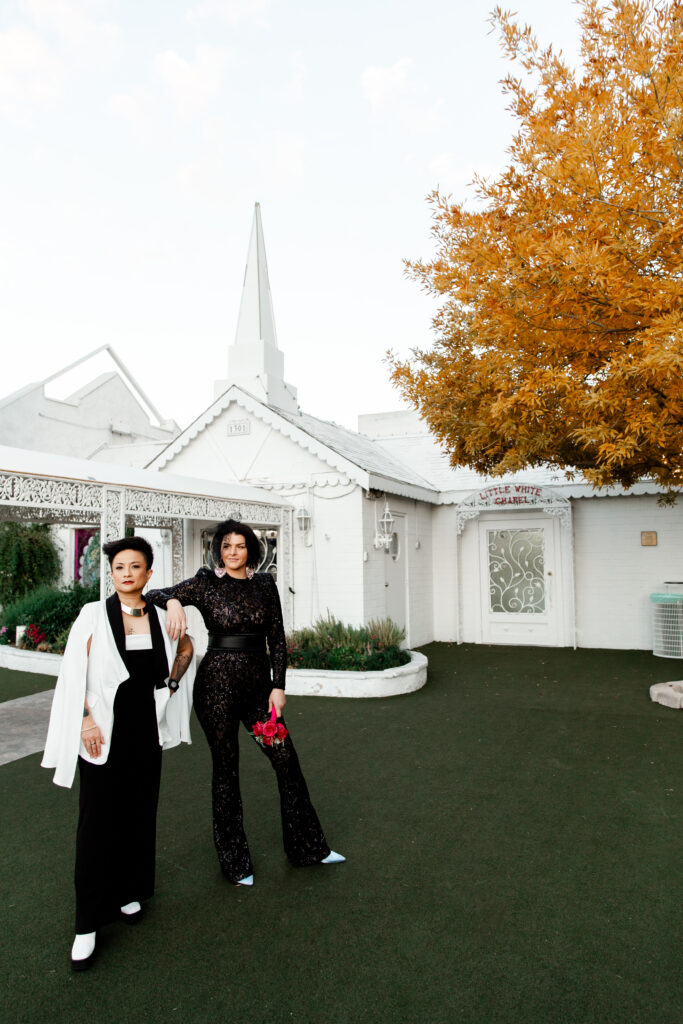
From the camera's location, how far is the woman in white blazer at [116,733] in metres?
2.65

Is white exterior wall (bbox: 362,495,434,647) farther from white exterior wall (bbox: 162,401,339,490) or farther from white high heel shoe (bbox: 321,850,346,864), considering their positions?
white high heel shoe (bbox: 321,850,346,864)

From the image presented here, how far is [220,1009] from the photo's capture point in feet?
7.48

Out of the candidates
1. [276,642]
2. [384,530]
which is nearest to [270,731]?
[276,642]

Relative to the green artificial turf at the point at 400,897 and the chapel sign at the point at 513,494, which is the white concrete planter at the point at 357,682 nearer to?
the green artificial turf at the point at 400,897

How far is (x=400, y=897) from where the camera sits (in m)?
3.07

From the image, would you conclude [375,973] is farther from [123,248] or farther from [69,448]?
[69,448]

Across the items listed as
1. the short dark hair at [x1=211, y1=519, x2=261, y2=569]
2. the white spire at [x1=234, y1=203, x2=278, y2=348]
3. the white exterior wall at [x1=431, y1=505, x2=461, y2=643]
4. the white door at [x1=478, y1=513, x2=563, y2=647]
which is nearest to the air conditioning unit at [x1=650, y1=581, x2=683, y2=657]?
the white door at [x1=478, y1=513, x2=563, y2=647]

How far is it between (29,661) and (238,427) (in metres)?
4.97

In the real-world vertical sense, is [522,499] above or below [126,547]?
above

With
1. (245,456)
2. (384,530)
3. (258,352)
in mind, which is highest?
(258,352)

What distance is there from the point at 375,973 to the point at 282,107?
8.25m

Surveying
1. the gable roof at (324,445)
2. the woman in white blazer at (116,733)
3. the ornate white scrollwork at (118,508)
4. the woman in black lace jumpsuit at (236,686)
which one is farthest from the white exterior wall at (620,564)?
the woman in white blazer at (116,733)

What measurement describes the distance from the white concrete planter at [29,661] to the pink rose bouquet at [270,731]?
6829 millimetres

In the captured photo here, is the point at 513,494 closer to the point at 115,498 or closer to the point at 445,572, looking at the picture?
the point at 445,572
